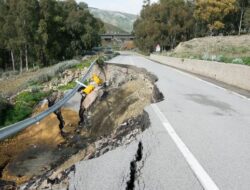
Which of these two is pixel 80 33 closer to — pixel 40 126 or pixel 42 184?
pixel 40 126

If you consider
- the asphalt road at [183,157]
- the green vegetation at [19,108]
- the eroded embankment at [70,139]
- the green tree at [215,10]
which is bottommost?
the green vegetation at [19,108]

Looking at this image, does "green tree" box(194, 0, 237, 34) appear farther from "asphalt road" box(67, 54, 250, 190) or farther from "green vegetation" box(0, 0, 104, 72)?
"asphalt road" box(67, 54, 250, 190)

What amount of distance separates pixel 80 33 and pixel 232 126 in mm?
70123

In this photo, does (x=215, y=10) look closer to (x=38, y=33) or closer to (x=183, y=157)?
(x=38, y=33)

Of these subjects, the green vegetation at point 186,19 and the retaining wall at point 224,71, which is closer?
the retaining wall at point 224,71

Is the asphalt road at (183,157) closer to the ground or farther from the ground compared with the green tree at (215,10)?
closer to the ground

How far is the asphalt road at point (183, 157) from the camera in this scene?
522 centimetres

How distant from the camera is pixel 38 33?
58.7 metres

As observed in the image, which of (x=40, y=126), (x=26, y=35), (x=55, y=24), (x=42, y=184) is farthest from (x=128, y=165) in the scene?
(x=55, y=24)

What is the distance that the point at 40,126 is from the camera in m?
13.2

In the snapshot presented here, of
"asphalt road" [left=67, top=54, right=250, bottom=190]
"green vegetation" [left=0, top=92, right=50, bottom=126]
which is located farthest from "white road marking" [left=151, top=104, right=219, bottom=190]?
"green vegetation" [left=0, top=92, right=50, bottom=126]

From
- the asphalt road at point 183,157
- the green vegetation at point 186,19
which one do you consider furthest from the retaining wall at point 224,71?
the green vegetation at point 186,19

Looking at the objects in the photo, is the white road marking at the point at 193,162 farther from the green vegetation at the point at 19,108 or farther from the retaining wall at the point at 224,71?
the retaining wall at the point at 224,71

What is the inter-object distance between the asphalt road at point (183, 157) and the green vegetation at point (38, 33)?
166 ft
